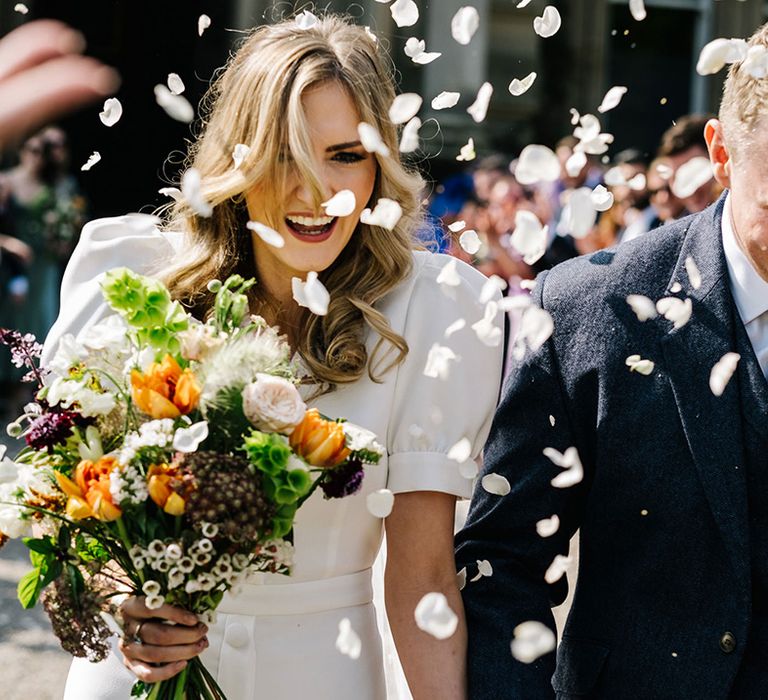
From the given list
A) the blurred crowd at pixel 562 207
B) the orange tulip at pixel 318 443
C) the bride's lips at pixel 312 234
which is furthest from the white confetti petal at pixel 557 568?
the blurred crowd at pixel 562 207

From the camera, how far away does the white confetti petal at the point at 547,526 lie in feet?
8.00

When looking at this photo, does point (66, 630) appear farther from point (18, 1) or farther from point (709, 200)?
point (18, 1)

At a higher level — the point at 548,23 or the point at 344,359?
the point at 548,23

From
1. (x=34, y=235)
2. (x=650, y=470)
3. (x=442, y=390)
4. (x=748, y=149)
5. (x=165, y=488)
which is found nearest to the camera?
(x=165, y=488)

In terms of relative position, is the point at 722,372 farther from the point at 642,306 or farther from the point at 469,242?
the point at 469,242

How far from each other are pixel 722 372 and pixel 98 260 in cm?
127

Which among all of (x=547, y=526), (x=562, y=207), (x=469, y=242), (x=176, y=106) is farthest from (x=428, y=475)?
(x=562, y=207)

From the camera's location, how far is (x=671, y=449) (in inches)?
93.7

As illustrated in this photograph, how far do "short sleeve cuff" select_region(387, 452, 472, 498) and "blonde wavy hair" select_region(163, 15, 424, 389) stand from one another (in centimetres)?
19

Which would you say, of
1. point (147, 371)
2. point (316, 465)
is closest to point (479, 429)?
point (316, 465)

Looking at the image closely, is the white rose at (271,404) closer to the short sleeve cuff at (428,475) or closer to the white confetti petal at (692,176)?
the short sleeve cuff at (428,475)

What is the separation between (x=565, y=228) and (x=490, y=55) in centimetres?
1050

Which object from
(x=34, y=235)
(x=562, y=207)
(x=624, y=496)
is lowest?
(x=34, y=235)

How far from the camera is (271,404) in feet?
6.74
